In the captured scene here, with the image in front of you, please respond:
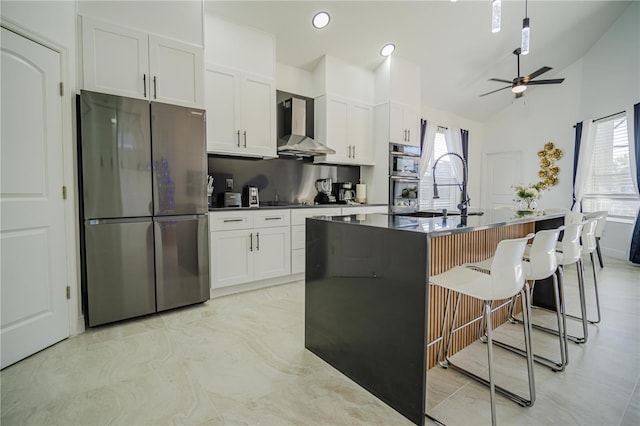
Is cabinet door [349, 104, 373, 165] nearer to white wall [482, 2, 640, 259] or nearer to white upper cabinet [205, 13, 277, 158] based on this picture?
white upper cabinet [205, 13, 277, 158]

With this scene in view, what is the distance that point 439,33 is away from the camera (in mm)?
4246

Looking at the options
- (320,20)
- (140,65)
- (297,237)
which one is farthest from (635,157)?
(140,65)

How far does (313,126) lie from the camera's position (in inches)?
172

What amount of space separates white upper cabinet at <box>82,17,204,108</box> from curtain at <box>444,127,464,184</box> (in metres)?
5.33

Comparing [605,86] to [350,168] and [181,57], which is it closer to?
[350,168]

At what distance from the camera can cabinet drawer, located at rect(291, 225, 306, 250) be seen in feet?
11.9

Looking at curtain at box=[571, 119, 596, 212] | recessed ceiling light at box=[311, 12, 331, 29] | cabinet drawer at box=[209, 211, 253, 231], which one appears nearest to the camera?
cabinet drawer at box=[209, 211, 253, 231]

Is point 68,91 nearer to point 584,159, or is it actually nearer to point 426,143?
point 426,143

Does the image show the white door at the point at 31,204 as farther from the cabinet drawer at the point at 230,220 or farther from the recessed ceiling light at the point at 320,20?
the recessed ceiling light at the point at 320,20

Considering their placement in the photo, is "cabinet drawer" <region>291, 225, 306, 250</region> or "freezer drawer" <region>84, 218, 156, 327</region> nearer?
"freezer drawer" <region>84, 218, 156, 327</region>

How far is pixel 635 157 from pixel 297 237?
5.24 m

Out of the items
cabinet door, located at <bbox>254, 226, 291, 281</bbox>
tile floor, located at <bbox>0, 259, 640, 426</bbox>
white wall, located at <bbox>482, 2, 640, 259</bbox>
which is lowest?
tile floor, located at <bbox>0, 259, 640, 426</bbox>

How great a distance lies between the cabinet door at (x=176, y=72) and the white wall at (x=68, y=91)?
54 cm

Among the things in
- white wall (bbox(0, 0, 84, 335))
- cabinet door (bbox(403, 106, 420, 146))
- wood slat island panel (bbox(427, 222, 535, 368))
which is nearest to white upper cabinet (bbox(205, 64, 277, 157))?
white wall (bbox(0, 0, 84, 335))
